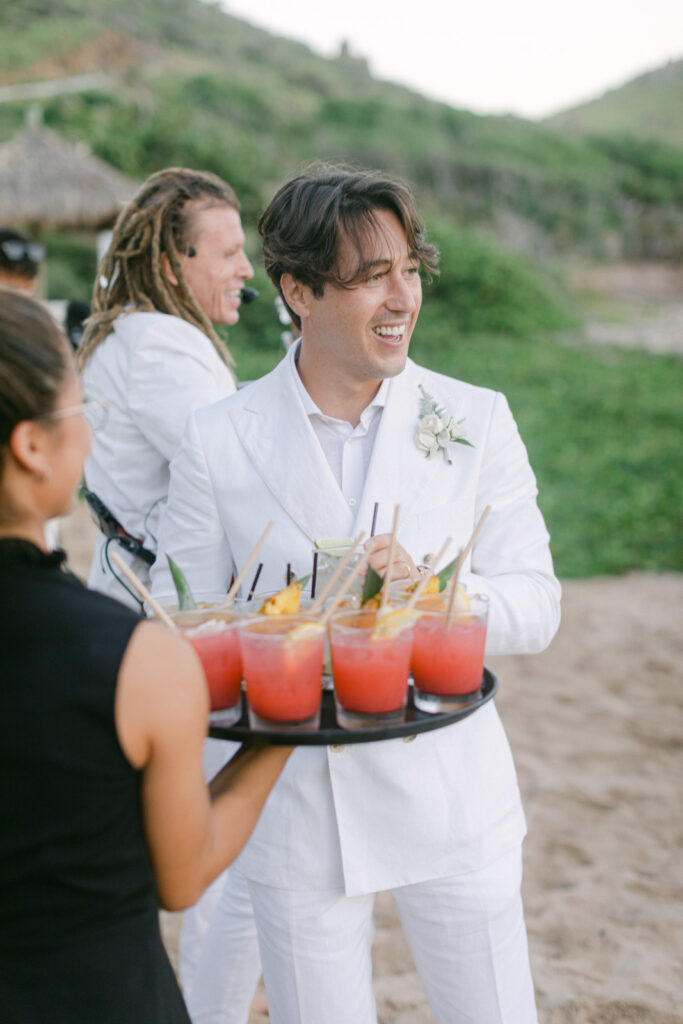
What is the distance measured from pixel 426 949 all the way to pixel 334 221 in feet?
5.53

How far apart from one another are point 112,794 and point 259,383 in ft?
4.20

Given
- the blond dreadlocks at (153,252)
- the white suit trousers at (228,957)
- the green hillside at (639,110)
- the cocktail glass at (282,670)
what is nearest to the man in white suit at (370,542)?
the cocktail glass at (282,670)

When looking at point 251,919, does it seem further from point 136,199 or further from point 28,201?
point 28,201

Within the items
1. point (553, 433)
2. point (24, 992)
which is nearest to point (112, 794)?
point (24, 992)

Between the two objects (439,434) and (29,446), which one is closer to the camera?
(29,446)

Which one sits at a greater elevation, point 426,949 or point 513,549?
point 513,549

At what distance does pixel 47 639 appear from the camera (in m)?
1.28

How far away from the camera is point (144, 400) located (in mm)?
2977

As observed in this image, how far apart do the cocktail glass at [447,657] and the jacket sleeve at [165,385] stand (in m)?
1.43

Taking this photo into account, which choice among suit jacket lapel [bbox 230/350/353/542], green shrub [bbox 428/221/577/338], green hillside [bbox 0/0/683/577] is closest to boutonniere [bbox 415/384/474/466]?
suit jacket lapel [bbox 230/350/353/542]

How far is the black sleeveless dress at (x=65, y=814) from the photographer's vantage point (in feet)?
4.18

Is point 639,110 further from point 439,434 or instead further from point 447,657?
point 447,657

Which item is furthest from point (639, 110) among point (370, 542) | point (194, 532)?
point (370, 542)

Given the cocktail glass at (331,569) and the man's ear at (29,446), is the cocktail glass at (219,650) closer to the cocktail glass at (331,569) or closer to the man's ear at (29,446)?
the cocktail glass at (331,569)
